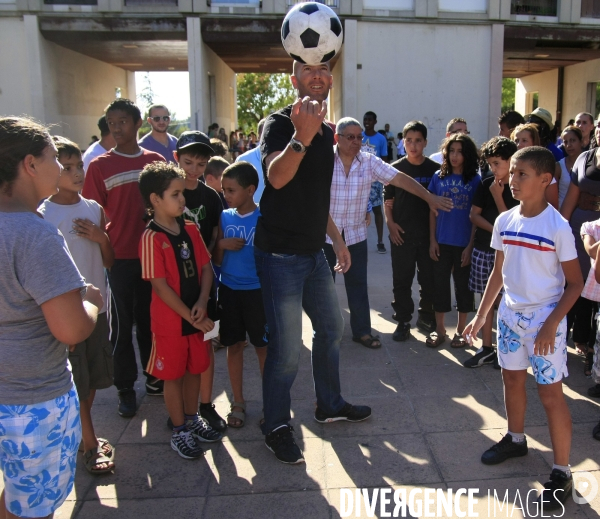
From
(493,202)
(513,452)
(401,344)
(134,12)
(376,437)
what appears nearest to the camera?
(513,452)

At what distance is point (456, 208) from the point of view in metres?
4.97

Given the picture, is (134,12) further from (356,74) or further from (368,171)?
(368,171)

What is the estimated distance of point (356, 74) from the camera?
17328mm

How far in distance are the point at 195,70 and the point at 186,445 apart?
1570 cm

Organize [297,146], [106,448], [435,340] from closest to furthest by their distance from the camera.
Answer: [297,146] < [106,448] < [435,340]

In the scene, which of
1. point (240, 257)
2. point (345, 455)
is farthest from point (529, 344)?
point (240, 257)

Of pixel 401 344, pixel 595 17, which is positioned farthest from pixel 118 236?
pixel 595 17

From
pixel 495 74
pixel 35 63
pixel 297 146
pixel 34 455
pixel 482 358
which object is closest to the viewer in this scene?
pixel 34 455

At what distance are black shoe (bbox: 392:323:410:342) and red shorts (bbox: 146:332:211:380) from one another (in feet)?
7.59

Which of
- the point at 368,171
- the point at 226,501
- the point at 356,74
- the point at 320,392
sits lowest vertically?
the point at 226,501

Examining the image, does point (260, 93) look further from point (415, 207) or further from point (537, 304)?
point (537, 304)

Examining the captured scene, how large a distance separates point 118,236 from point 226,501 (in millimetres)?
1990

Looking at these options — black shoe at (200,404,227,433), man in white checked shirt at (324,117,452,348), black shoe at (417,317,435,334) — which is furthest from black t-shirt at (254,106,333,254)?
black shoe at (417,317,435,334)

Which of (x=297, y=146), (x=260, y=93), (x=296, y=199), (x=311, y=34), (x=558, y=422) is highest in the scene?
(x=260, y=93)
